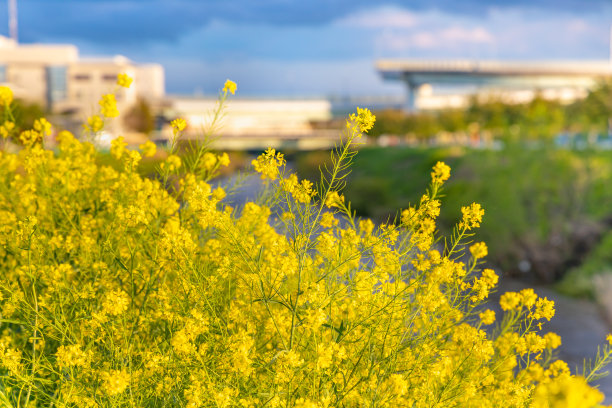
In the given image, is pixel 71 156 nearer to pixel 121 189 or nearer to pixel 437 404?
pixel 121 189

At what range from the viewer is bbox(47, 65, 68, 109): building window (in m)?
69.9

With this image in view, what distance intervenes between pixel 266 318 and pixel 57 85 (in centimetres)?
7276

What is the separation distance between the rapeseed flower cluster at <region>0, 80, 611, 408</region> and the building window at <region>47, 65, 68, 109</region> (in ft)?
234

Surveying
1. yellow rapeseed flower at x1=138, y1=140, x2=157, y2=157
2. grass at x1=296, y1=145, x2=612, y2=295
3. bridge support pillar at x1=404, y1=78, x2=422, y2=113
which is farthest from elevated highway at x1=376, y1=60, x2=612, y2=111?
yellow rapeseed flower at x1=138, y1=140, x2=157, y2=157

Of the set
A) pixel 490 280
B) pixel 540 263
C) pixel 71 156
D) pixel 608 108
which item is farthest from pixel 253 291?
pixel 608 108

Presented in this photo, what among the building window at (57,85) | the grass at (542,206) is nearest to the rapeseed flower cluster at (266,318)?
the grass at (542,206)

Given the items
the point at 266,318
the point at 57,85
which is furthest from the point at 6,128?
the point at 57,85

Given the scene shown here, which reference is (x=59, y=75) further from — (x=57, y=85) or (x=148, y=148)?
(x=148, y=148)

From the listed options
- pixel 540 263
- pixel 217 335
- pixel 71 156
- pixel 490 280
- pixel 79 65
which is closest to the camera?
pixel 217 335

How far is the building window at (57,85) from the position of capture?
69.9 meters

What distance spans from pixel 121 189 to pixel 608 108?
40917 mm

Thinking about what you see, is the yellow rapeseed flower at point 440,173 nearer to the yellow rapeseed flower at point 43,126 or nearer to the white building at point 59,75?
the yellow rapeseed flower at point 43,126

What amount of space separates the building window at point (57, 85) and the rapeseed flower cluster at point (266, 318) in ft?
234

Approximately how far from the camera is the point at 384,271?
9.55ft
